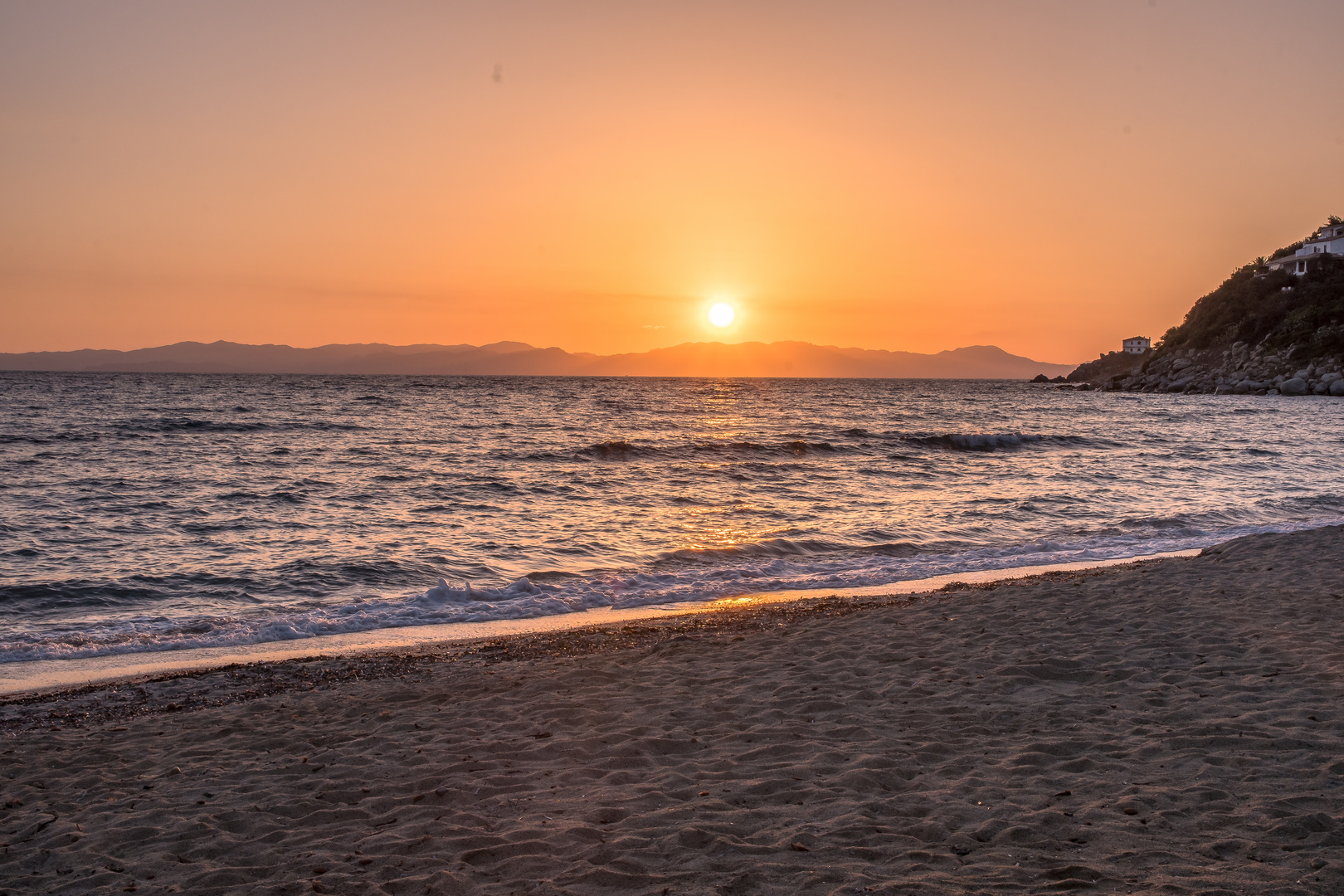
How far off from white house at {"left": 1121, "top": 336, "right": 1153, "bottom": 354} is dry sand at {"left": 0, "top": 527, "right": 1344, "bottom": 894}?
525 feet

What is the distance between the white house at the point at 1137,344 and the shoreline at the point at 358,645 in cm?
15727

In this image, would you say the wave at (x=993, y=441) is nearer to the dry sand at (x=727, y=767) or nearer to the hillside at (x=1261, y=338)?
the dry sand at (x=727, y=767)

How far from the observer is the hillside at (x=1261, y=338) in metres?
73.6

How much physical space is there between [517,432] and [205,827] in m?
37.9

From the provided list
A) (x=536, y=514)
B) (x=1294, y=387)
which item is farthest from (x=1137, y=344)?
(x=536, y=514)

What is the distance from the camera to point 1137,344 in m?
146

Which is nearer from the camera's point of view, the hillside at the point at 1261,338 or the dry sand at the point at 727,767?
the dry sand at the point at 727,767

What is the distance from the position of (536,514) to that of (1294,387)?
81.6m

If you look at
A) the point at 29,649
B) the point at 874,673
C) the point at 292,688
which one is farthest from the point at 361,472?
the point at 874,673

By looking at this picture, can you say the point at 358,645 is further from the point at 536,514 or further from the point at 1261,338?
the point at 1261,338

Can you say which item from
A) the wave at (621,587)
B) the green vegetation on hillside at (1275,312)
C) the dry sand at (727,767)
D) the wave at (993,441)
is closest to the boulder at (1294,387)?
the green vegetation on hillside at (1275,312)

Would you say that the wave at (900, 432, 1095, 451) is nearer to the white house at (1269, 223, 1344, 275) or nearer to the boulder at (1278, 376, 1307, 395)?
the boulder at (1278, 376, 1307, 395)

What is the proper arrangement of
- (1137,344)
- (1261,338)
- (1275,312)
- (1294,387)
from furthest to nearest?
(1137,344)
(1261,338)
(1275,312)
(1294,387)

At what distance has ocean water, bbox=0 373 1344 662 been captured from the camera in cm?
1152
